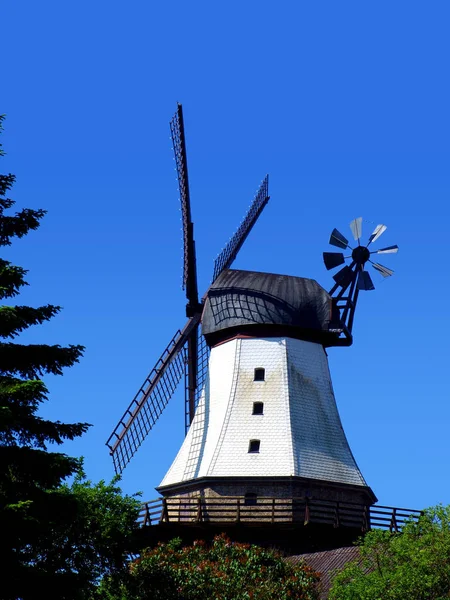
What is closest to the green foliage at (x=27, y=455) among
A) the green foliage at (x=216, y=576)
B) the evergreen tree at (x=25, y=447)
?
the evergreen tree at (x=25, y=447)

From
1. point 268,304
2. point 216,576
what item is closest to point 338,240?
point 268,304

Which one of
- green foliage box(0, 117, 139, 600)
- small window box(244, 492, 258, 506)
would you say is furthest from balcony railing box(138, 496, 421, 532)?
green foliage box(0, 117, 139, 600)

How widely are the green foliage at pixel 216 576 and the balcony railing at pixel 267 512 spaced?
1.90 meters

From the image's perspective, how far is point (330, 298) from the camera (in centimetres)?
4438

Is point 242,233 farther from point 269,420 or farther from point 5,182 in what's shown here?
point 5,182

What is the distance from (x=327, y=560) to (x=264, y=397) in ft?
26.5

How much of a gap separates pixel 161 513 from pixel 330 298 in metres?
10.9

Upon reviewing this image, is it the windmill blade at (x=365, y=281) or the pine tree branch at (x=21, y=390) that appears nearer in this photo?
the pine tree branch at (x=21, y=390)

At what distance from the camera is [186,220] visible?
47.8 metres

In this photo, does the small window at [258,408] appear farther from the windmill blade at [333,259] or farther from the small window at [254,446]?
the windmill blade at [333,259]

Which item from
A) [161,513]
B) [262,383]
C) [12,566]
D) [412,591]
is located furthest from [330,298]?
[12,566]

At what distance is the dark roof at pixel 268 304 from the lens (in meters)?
43.8

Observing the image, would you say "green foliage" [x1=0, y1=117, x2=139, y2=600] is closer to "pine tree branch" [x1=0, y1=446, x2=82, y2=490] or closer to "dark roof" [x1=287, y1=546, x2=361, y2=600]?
"pine tree branch" [x1=0, y1=446, x2=82, y2=490]

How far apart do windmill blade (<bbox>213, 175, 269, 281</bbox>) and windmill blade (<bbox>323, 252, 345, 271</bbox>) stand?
4.50 metres
